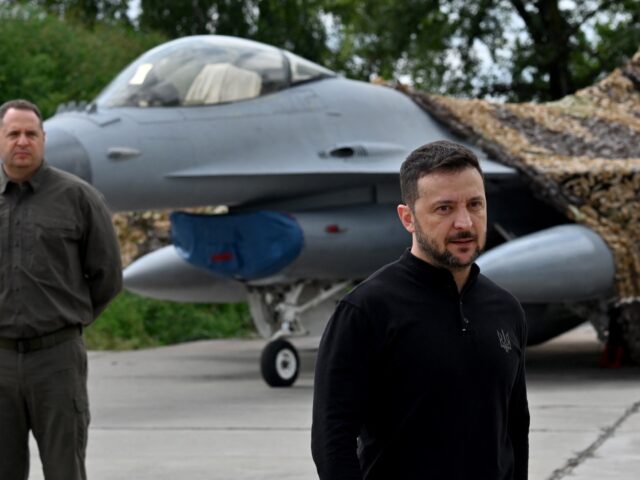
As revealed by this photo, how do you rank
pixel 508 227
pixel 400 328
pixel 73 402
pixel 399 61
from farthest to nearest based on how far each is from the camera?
pixel 399 61, pixel 508 227, pixel 73 402, pixel 400 328

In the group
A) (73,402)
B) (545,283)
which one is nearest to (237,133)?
(545,283)

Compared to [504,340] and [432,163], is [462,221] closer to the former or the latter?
[432,163]

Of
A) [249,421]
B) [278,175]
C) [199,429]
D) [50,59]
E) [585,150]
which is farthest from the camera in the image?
[50,59]

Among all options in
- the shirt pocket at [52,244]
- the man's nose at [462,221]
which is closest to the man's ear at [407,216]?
the man's nose at [462,221]

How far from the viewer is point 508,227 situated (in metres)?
12.6

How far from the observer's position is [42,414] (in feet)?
15.5

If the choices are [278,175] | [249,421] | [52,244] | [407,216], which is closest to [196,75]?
[278,175]

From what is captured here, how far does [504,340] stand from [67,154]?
7270 millimetres

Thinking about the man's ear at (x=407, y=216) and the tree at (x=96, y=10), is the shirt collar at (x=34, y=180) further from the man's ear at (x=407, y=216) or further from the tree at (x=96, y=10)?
the tree at (x=96, y=10)

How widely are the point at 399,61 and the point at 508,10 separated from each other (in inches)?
Result: 139

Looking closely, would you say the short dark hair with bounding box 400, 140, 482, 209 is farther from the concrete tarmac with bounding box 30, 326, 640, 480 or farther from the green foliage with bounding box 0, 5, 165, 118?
the green foliage with bounding box 0, 5, 165, 118

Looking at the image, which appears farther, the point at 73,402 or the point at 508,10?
the point at 508,10

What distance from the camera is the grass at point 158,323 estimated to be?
17.1 metres

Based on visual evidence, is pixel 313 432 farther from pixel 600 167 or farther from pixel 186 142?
pixel 600 167
